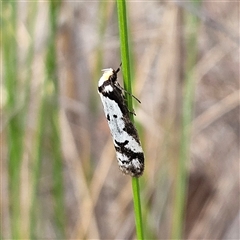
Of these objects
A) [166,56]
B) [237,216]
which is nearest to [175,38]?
[166,56]

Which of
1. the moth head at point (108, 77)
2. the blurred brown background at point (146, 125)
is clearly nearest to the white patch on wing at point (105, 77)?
the moth head at point (108, 77)

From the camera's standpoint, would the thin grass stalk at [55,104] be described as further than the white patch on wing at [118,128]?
Yes

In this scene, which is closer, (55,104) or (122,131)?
Result: (122,131)

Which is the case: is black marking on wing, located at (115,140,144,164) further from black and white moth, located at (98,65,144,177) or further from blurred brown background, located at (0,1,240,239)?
blurred brown background, located at (0,1,240,239)

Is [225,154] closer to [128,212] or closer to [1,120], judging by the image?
[128,212]

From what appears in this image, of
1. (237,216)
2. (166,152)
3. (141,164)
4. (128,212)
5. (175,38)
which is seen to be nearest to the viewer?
(141,164)

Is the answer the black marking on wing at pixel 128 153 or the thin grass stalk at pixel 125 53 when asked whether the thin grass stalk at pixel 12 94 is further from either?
the thin grass stalk at pixel 125 53

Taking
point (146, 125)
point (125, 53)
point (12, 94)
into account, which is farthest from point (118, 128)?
point (146, 125)

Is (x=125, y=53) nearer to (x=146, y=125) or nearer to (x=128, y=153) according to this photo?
(x=128, y=153)
